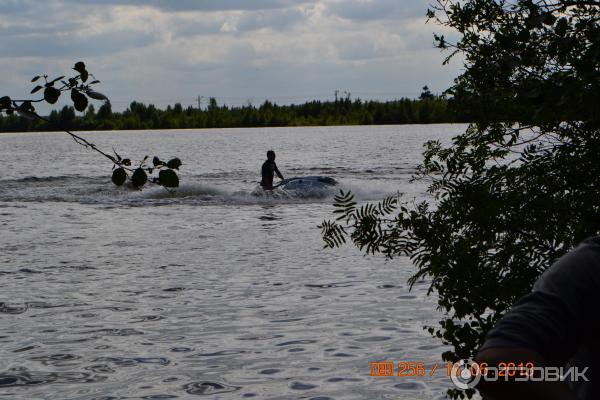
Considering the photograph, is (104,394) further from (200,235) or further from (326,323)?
(200,235)

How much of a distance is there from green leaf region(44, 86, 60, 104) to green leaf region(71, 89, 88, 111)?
0.22 ft

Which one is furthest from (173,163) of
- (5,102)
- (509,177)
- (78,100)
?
(509,177)

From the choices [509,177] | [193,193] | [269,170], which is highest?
[509,177]

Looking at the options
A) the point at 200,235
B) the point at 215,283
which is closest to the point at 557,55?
the point at 215,283

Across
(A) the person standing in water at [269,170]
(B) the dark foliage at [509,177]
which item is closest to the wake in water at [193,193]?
(A) the person standing in water at [269,170]

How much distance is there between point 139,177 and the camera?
380 cm

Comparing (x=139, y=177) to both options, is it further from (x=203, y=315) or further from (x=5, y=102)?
(x=203, y=315)

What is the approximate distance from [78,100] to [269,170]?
86.2 feet

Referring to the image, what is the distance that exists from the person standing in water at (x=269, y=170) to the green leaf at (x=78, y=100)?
23458mm

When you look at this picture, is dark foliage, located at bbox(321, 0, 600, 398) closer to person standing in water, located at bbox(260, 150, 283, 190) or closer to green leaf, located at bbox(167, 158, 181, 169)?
green leaf, located at bbox(167, 158, 181, 169)

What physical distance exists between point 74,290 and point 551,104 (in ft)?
39.8

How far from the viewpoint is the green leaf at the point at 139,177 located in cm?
379
